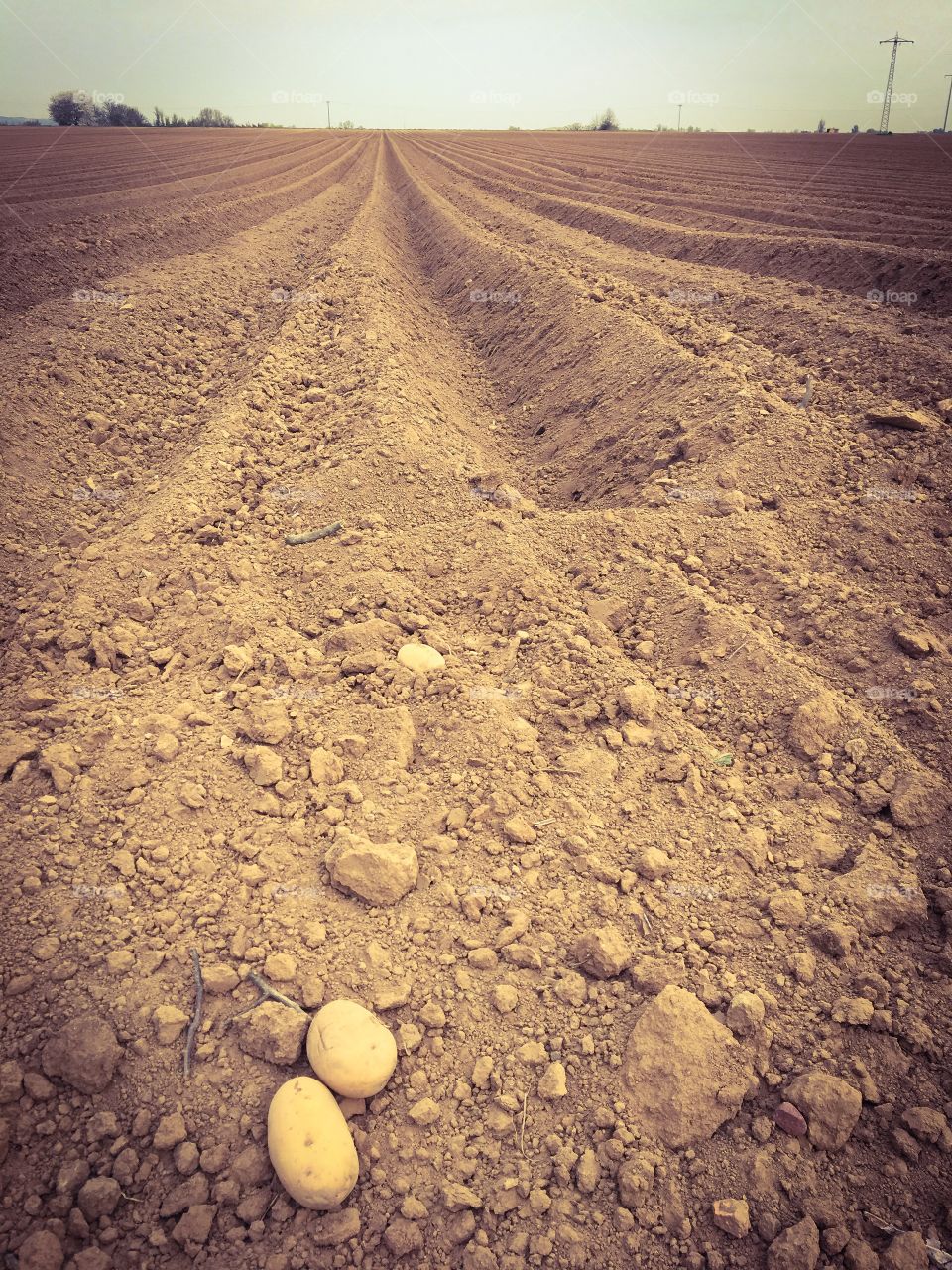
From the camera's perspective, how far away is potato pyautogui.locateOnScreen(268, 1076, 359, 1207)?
6.04 feet

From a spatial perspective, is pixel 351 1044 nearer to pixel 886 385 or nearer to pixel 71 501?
pixel 71 501

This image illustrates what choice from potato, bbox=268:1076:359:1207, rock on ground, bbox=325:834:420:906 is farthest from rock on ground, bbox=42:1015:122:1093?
rock on ground, bbox=325:834:420:906

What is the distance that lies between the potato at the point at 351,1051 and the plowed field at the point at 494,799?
8 cm

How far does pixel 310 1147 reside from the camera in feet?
6.12

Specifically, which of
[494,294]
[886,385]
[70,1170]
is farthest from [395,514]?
[494,294]

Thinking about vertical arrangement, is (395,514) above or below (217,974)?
A: above

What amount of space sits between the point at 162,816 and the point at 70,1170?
3.72 feet

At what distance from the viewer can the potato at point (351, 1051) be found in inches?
79.5

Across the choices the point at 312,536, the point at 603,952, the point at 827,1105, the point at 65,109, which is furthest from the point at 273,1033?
the point at 65,109

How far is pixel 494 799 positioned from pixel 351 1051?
1.07 m

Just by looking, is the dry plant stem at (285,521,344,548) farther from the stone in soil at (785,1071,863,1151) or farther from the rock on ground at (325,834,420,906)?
the stone in soil at (785,1071,863,1151)

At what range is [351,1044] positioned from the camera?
2.05 metres

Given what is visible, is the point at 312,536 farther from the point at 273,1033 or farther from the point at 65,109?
the point at 65,109

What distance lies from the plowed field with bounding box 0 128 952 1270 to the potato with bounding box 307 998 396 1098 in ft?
0.27
